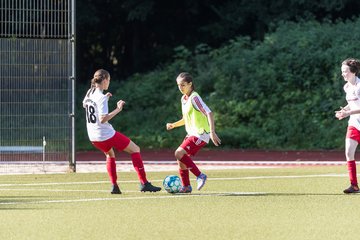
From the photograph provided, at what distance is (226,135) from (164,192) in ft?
51.1

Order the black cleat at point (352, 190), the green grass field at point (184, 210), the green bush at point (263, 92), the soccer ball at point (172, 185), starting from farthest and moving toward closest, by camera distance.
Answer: the green bush at point (263, 92) → the soccer ball at point (172, 185) → the black cleat at point (352, 190) → the green grass field at point (184, 210)

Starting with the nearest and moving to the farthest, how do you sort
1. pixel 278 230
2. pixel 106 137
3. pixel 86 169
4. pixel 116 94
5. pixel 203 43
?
pixel 278 230 → pixel 106 137 → pixel 86 169 → pixel 116 94 → pixel 203 43

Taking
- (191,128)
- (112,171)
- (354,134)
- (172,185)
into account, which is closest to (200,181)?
(172,185)

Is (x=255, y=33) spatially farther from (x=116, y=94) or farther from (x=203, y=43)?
(x=116, y=94)

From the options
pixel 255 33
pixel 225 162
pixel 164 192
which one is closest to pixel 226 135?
pixel 225 162

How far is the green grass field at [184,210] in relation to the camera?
36.6 ft

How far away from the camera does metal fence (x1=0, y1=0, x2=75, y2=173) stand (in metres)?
21.2

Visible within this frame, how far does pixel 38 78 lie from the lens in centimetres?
2139

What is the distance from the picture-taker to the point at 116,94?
37375 millimetres

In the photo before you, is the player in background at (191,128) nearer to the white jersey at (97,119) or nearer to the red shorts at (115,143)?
the red shorts at (115,143)

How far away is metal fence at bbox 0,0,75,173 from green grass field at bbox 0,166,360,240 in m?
2.64

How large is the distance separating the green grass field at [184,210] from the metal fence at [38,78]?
2.64 metres

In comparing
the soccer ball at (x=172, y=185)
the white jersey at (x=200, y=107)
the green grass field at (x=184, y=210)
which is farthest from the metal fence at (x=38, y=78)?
the white jersey at (x=200, y=107)

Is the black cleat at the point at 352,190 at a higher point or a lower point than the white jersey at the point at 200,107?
lower
